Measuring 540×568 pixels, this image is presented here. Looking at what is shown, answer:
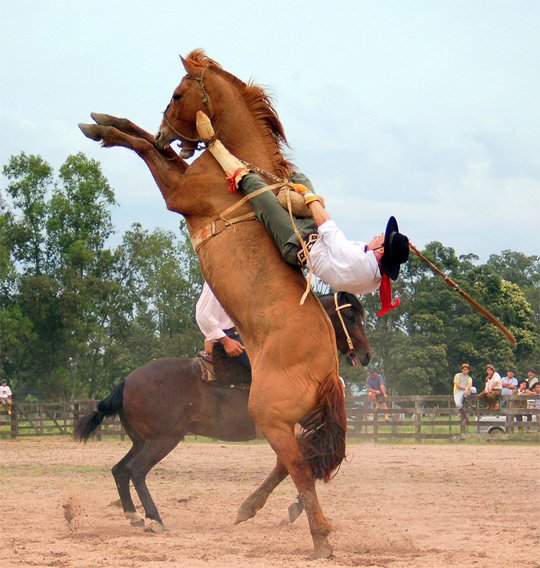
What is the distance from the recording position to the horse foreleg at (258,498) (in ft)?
24.0

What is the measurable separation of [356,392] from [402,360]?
14.0 ft

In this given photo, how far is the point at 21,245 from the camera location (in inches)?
1324

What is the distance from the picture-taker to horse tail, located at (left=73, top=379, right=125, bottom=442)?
30.6 feet

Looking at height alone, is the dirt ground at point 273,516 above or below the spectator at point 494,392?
below

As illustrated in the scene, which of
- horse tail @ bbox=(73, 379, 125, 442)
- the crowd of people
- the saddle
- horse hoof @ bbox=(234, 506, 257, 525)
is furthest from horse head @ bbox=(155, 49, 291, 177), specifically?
the crowd of people

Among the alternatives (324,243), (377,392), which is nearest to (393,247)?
(324,243)

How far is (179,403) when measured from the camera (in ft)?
A: 30.3

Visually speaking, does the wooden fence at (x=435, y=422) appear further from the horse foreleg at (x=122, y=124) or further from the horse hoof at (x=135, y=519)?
the horse foreleg at (x=122, y=124)

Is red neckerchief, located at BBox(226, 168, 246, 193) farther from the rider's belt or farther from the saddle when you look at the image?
the saddle

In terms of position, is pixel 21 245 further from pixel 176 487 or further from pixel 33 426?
pixel 176 487

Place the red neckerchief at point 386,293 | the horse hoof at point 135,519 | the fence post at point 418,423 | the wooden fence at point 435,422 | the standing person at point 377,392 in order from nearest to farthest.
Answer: the red neckerchief at point 386,293
the horse hoof at point 135,519
the wooden fence at point 435,422
the fence post at point 418,423
the standing person at point 377,392

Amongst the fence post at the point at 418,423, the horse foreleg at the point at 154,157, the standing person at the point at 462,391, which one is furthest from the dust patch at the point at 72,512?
the standing person at the point at 462,391

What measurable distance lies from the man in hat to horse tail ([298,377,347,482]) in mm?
724

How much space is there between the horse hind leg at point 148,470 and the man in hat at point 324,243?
2953mm
